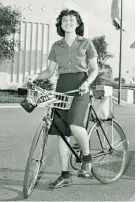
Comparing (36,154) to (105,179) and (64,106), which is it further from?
(105,179)

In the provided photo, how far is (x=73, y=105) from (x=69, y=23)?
71cm

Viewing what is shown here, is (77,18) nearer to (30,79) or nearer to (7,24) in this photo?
(30,79)

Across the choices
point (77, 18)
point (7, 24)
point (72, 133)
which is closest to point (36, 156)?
point (72, 133)

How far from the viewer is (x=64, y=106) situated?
3.27 meters

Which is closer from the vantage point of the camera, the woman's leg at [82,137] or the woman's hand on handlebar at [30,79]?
the woman's hand on handlebar at [30,79]

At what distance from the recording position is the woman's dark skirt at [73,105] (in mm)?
3311

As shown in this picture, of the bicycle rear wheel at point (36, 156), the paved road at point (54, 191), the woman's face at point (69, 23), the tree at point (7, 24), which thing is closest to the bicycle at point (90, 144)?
the bicycle rear wheel at point (36, 156)

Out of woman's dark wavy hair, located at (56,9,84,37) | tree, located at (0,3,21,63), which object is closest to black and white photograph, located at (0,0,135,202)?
woman's dark wavy hair, located at (56,9,84,37)

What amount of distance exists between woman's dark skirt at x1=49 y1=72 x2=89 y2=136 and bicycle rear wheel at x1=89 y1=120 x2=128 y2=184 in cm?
31

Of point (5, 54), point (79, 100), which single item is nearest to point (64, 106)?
point (79, 100)

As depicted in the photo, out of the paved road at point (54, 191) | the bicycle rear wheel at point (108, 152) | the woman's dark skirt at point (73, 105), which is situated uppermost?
the woman's dark skirt at point (73, 105)

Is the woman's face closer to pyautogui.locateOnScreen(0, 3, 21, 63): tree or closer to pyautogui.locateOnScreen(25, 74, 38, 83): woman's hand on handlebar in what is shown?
pyautogui.locateOnScreen(25, 74, 38, 83): woman's hand on handlebar

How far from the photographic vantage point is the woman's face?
3.35 meters

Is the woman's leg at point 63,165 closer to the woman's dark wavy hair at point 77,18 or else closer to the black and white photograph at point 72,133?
the black and white photograph at point 72,133
